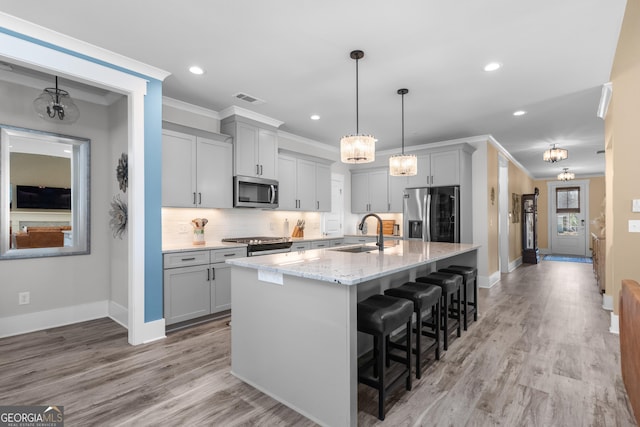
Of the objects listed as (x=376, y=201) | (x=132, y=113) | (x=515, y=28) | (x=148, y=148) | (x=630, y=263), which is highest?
(x=515, y=28)

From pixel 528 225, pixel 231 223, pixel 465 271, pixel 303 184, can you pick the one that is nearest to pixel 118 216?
pixel 231 223

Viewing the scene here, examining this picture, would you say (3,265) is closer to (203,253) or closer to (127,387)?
(203,253)

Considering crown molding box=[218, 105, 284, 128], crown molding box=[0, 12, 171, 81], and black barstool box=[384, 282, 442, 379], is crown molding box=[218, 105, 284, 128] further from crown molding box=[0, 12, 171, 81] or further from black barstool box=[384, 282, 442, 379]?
black barstool box=[384, 282, 442, 379]

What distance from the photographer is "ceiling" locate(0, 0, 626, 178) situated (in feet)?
7.47

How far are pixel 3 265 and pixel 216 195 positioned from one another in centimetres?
221

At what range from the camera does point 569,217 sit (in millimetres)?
10906

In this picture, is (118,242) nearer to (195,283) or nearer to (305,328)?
(195,283)

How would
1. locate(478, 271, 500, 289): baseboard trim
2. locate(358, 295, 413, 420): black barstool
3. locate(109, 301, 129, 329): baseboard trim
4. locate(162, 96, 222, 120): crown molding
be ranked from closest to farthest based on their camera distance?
locate(358, 295, 413, 420): black barstool < locate(109, 301, 129, 329): baseboard trim < locate(162, 96, 222, 120): crown molding < locate(478, 271, 500, 289): baseboard trim

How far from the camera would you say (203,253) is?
11.9 ft

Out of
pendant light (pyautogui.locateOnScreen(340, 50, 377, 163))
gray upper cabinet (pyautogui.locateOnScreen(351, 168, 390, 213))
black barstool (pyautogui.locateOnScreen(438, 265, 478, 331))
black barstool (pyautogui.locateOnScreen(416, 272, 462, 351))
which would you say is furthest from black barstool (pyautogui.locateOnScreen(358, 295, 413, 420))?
gray upper cabinet (pyautogui.locateOnScreen(351, 168, 390, 213))

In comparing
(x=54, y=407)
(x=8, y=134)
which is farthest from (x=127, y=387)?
(x=8, y=134)

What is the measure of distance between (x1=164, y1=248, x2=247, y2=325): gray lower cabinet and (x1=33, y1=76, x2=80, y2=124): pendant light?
1.77m

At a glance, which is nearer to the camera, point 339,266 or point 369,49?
point 339,266

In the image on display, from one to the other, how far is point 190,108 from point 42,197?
1.91 metres
